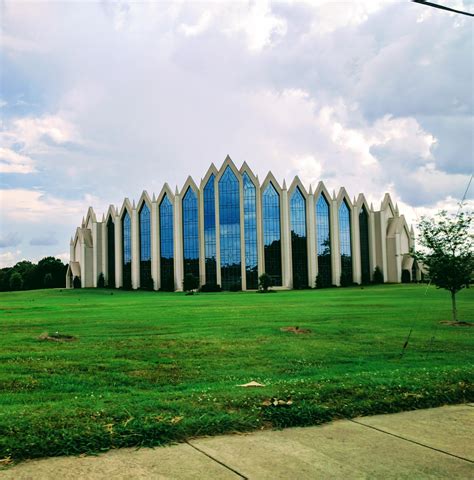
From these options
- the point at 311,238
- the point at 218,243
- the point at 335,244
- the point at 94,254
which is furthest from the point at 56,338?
the point at 94,254

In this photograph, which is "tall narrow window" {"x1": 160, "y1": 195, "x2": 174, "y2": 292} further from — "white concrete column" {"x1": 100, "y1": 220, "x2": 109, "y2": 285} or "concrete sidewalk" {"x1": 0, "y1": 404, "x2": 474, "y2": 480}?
"concrete sidewalk" {"x1": 0, "y1": 404, "x2": 474, "y2": 480}

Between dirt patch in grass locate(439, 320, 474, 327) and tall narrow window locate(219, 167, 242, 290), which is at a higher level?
tall narrow window locate(219, 167, 242, 290)

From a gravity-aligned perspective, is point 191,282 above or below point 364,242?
below

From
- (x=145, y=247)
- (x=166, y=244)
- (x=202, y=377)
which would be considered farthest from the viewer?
(x=145, y=247)

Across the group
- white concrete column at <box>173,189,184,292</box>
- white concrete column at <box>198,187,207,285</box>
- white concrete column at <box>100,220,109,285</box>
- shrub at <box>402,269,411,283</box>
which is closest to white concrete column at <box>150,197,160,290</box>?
white concrete column at <box>173,189,184,292</box>

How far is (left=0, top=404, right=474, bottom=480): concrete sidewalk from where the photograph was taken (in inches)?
193

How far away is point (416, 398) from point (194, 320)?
18.1 metres

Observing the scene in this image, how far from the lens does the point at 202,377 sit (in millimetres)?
11156

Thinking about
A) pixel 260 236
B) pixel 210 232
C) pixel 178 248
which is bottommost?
pixel 178 248

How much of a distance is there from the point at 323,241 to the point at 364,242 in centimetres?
1003

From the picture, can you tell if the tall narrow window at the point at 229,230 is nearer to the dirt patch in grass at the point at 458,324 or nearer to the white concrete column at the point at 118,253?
the white concrete column at the point at 118,253

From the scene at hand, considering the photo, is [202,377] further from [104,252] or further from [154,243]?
[104,252]

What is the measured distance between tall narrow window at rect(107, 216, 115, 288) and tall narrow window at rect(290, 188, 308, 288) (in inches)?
1346

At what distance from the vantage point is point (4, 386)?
10000 mm
